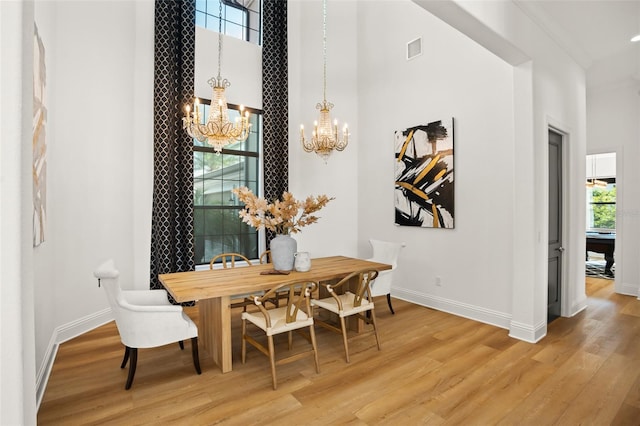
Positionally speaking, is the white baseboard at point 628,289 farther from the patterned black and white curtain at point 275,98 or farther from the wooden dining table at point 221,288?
the patterned black and white curtain at point 275,98

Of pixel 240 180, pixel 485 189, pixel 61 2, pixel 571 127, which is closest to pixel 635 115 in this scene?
pixel 571 127

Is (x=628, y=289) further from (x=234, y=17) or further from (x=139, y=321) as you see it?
(x=234, y=17)

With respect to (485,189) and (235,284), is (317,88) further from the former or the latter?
(235,284)

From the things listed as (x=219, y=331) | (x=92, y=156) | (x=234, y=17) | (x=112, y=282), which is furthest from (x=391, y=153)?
(x=112, y=282)

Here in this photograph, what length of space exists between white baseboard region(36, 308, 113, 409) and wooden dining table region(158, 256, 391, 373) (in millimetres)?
1044

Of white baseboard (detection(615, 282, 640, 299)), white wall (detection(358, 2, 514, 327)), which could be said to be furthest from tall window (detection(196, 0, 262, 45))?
white baseboard (detection(615, 282, 640, 299))

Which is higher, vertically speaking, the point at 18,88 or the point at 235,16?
the point at 235,16

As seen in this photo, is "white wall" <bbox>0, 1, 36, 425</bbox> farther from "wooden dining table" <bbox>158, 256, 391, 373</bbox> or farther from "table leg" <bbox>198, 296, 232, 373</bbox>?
"table leg" <bbox>198, 296, 232, 373</bbox>

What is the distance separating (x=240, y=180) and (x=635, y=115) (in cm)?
612

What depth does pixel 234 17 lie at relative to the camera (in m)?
5.12

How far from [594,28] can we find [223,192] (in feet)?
16.4

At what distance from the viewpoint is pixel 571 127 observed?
4082 millimetres

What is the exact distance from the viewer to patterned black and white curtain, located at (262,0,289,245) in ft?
17.0

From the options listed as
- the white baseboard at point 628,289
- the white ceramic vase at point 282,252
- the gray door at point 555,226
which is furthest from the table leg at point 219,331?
the white baseboard at point 628,289
